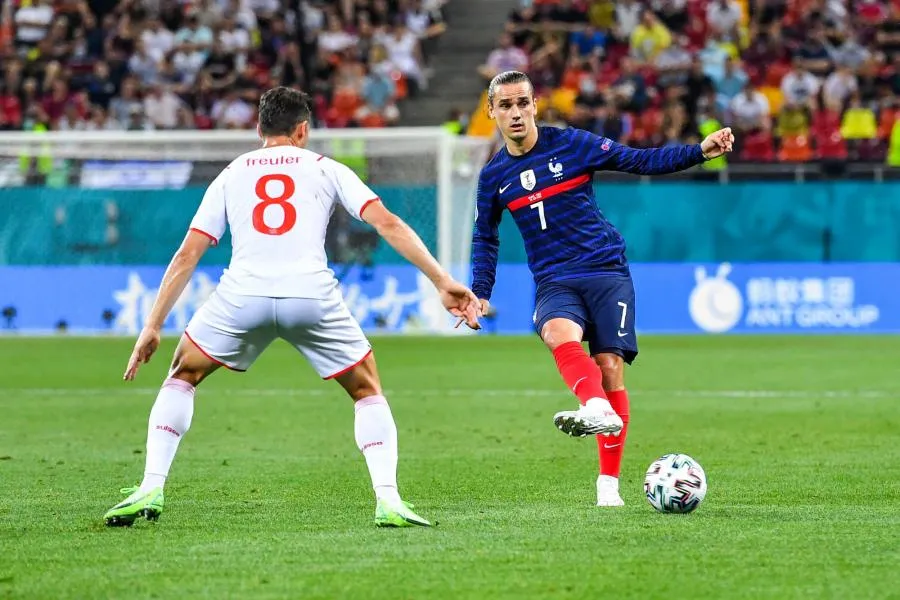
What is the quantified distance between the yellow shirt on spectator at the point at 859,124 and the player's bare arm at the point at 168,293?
780 inches

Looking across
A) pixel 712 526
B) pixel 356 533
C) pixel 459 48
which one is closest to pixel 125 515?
pixel 356 533

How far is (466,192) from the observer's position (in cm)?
2464

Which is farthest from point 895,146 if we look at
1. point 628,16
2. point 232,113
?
point 232,113

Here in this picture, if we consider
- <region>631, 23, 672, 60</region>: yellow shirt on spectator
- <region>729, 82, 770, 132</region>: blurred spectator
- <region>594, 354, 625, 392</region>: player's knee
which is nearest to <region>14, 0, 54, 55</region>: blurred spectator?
<region>631, 23, 672, 60</region>: yellow shirt on spectator

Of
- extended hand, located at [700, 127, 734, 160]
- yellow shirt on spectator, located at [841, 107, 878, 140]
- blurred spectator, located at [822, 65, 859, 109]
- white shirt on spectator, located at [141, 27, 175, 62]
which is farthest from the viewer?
white shirt on spectator, located at [141, 27, 175, 62]

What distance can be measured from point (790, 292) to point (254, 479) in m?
15.0

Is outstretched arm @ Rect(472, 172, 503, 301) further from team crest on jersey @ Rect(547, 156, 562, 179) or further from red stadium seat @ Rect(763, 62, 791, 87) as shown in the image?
red stadium seat @ Rect(763, 62, 791, 87)

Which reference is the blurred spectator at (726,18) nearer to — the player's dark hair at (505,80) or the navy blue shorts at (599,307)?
the player's dark hair at (505,80)

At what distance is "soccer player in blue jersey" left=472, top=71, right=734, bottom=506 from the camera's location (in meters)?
8.16

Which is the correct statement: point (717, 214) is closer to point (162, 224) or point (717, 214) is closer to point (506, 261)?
point (506, 261)

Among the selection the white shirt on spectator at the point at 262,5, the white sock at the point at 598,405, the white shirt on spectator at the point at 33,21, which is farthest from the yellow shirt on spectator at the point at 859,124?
the white sock at the point at 598,405

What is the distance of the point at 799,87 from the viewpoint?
26.2 m

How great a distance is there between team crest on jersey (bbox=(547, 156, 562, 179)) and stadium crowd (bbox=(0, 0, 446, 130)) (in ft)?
66.4

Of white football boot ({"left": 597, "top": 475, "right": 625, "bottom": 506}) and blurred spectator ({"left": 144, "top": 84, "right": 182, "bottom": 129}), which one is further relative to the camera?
blurred spectator ({"left": 144, "top": 84, "right": 182, "bottom": 129})
